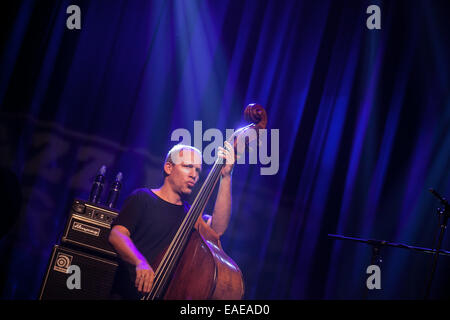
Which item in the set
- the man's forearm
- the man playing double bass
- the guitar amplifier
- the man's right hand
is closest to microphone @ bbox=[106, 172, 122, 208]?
the guitar amplifier

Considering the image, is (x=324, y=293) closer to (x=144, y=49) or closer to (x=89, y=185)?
(x=89, y=185)

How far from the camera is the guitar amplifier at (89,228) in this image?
276 cm

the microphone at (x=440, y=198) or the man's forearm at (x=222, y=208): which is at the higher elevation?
the microphone at (x=440, y=198)

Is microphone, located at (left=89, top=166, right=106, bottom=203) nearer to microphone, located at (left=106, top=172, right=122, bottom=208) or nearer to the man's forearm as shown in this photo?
microphone, located at (left=106, top=172, right=122, bottom=208)

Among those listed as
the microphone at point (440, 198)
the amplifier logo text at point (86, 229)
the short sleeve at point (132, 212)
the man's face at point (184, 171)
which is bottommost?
the amplifier logo text at point (86, 229)

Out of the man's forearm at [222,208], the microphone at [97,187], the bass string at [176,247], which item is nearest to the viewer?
the bass string at [176,247]

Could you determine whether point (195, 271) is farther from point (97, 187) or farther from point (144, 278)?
point (97, 187)

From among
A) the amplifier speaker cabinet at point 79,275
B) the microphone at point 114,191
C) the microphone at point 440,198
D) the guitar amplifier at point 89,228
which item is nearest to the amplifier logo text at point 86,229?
the guitar amplifier at point 89,228

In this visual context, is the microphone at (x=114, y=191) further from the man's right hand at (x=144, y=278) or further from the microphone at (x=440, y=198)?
the microphone at (x=440, y=198)

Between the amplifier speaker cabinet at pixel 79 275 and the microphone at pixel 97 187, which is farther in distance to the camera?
the microphone at pixel 97 187

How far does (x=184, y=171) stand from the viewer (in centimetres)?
279

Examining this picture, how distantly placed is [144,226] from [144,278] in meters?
0.49

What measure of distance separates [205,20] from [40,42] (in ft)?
5.01

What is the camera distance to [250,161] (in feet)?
13.2
